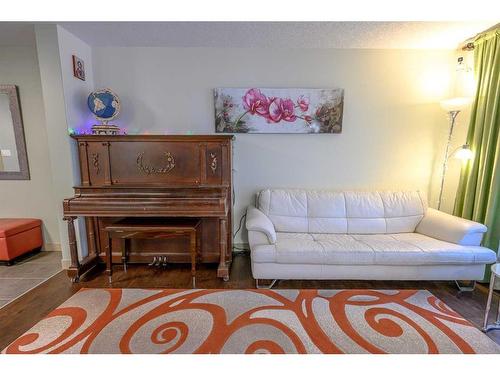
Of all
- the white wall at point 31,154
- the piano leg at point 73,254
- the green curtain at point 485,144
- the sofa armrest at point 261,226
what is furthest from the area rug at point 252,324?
the white wall at point 31,154

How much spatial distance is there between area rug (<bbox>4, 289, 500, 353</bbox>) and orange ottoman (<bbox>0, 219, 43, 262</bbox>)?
46.6 inches

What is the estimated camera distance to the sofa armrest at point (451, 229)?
2.03m

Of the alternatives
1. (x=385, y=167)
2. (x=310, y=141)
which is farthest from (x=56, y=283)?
(x=385, y=167)

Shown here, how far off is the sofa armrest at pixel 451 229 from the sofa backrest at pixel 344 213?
0.11 meters

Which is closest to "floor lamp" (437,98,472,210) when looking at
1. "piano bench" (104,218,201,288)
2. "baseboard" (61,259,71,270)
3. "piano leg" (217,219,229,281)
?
"piano leg" (217,219,229,281)

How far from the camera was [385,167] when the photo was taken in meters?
2.73

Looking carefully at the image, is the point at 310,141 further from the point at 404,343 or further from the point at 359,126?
the point at 404,343

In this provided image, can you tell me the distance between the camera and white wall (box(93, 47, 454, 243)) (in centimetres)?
256

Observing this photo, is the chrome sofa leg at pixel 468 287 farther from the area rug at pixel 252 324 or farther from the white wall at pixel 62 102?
the white wall at pixel 62 102

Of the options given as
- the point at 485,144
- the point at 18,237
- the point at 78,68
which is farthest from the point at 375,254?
the point at 18,237

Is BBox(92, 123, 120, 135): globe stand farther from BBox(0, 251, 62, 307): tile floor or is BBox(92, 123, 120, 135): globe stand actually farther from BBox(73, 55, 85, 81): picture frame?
BBox(0, 251, 62, 307): tile floor

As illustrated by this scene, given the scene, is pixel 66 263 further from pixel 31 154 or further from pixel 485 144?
pixel 485 144
